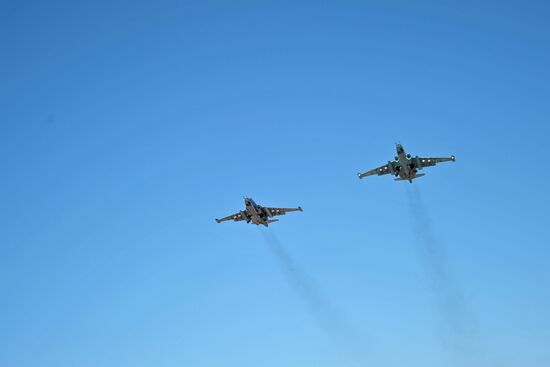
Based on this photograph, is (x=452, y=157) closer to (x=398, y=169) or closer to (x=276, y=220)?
(x=398, y=169)

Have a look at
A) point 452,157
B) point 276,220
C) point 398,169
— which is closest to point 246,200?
point 276,220

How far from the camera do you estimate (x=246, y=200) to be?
7859 inches

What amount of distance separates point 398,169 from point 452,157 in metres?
14.8

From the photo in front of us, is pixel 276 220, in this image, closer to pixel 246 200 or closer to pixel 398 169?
pixel 246 200

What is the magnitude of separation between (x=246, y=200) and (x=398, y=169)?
38748 mm

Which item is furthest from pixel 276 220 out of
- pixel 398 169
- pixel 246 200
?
pixel 398 169

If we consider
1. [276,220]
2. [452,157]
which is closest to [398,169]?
[452,157]

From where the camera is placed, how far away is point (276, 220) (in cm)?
19938

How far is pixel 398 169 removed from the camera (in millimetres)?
196125

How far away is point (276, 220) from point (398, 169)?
3299 centimetres

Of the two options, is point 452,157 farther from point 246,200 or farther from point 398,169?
point 246,200

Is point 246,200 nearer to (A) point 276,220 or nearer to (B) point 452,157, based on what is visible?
(A) point 276,220

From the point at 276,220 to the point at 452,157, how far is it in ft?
155
